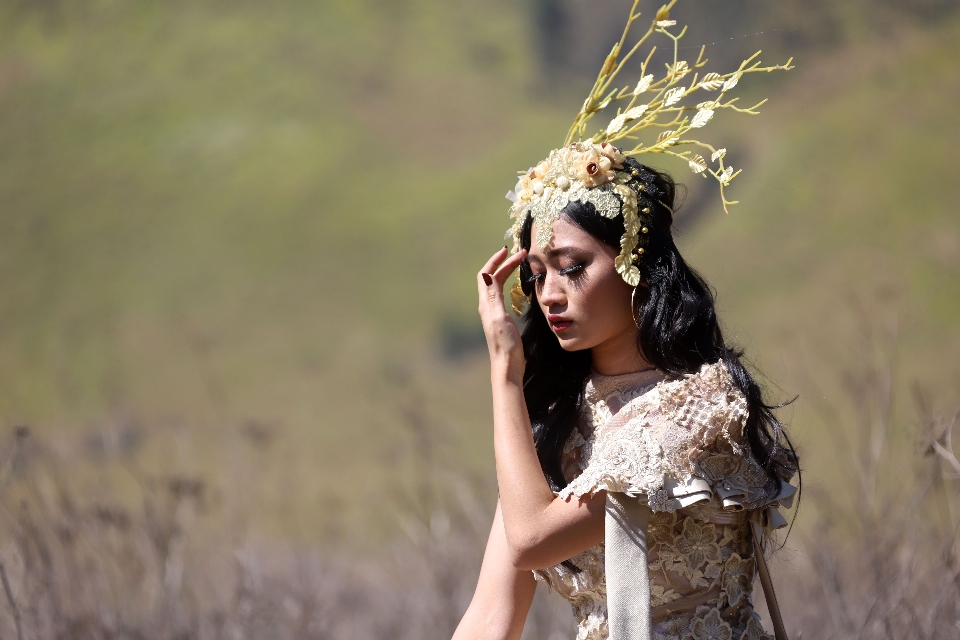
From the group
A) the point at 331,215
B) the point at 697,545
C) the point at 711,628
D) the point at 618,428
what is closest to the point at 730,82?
the point at 618,428

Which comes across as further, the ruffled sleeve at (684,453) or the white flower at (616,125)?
the white flower at (616,125)

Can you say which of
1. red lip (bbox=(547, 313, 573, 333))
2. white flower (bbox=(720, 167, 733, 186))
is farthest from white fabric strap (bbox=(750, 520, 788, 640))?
white flower (bbox=(720, 167, 733, 186))

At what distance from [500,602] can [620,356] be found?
0.51 meters

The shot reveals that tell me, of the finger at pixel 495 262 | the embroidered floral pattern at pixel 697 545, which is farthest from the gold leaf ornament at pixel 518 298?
the embroidered floral pattern at pixel 697 545

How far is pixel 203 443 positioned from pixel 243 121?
352cm

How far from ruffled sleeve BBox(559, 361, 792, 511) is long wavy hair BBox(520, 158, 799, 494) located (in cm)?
4

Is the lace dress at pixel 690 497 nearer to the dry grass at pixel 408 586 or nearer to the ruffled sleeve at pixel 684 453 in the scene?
the ruffled sleeve at pixel 684 453

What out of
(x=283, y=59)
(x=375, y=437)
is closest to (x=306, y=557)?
(x=375, y=437)

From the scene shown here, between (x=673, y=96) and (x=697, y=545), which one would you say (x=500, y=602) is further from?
(x=673, y=96)

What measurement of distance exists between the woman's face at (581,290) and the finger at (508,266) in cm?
4

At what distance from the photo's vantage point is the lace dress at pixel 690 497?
155cm

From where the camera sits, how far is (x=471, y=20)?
35.9ft

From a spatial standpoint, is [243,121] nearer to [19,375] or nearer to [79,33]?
[79,33]

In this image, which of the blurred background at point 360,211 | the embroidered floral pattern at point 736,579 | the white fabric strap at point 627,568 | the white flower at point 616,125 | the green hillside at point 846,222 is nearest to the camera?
the white fabric strap at point 627,568
